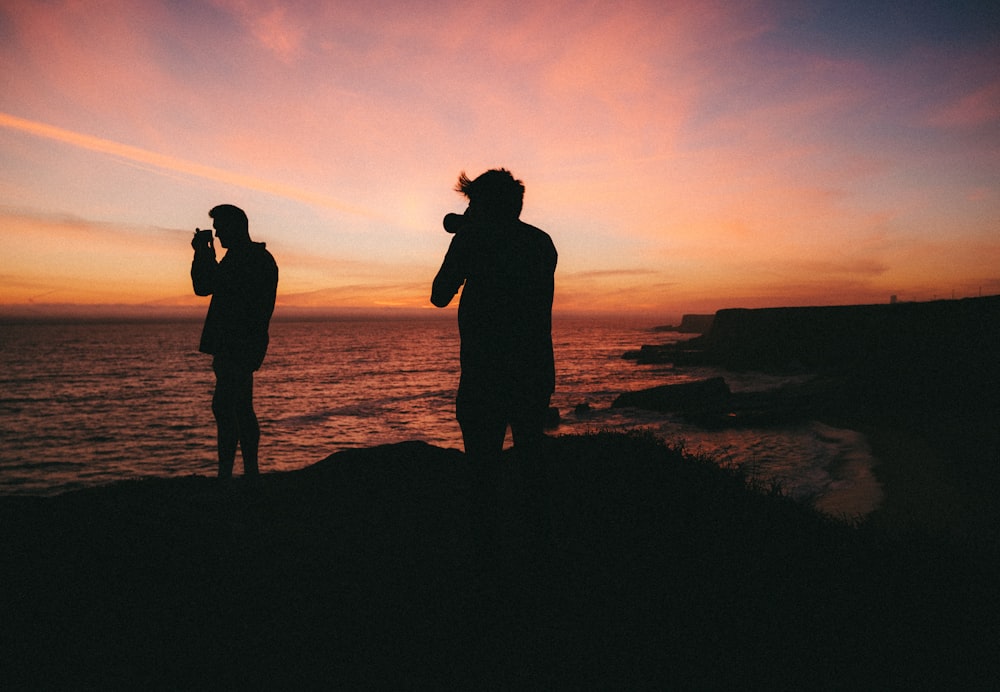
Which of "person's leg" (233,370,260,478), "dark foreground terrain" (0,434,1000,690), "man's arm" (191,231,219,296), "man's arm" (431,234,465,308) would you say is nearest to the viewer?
"dark foreground terrain" (0,434,1000,690)

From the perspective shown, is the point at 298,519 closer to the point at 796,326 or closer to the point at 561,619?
the point at 561,619

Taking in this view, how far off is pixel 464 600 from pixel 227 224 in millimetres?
4224

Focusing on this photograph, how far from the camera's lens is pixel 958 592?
3.93 meters

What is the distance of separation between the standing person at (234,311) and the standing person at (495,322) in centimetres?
271

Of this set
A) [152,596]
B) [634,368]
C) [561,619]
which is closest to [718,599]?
[561,619]

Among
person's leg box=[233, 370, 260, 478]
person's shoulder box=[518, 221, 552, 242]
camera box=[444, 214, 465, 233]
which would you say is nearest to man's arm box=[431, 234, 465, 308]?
camera box=[444, 214, 465, 233]

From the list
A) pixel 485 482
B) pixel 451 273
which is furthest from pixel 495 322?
pixel 485 482

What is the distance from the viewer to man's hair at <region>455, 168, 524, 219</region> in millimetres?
2998

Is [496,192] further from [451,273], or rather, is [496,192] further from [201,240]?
[201,240]

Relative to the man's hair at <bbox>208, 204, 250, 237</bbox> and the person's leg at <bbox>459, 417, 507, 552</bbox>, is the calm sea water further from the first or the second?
the man's hair at <bbox>208, 204, 250, 237</bbox>

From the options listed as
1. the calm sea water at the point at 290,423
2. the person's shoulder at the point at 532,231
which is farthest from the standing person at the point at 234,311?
the calm sea water at the point at 290,423

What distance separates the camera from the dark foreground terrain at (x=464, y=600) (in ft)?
8.56

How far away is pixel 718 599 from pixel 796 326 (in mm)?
58553

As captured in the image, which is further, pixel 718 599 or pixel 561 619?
pixel 718 599
